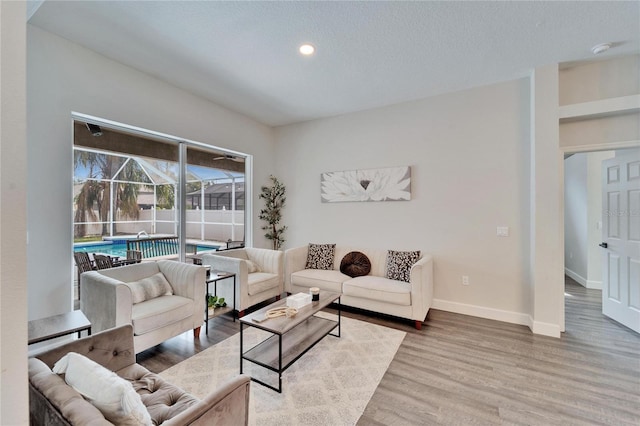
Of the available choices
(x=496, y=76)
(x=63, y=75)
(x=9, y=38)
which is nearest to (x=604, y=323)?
(x=496, y=76)

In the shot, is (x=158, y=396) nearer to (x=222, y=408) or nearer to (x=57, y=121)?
(x=222, y=408)

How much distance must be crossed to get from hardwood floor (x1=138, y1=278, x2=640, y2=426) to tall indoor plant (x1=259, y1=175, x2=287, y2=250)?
80.3 inches

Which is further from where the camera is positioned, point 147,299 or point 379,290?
point 379,290

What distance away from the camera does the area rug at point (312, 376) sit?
1862mm

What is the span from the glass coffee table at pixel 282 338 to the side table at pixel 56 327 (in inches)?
46.5

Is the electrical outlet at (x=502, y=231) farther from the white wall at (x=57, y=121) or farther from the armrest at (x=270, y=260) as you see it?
the white wall at (x=57, y=121)

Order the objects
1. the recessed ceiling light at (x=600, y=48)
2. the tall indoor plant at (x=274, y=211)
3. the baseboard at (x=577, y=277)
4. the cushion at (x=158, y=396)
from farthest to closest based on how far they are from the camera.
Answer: the tall indoor plant at (x=274, y=211) < the baseboard at (x=577, y=277) < the recessed ceiling light at (x=600, y=48) < the cushion at (x=158, y=396)

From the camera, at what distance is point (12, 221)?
67 centimetres

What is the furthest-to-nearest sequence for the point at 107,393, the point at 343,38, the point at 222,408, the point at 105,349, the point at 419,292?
1. the point at 419,292
2. the point at 343,38
3. the point at 105,349
4. the point at 222,408
5. the point at 107,393

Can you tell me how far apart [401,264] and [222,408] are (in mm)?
2925

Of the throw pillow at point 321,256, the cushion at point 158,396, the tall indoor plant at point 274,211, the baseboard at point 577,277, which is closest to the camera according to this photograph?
the cushion at point 158,396

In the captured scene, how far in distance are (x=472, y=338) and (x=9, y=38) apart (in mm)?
3817

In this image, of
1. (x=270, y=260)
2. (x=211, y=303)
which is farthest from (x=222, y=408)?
(x=270, y=260)

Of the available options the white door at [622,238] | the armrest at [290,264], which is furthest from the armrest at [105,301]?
the white door at [622,238]
